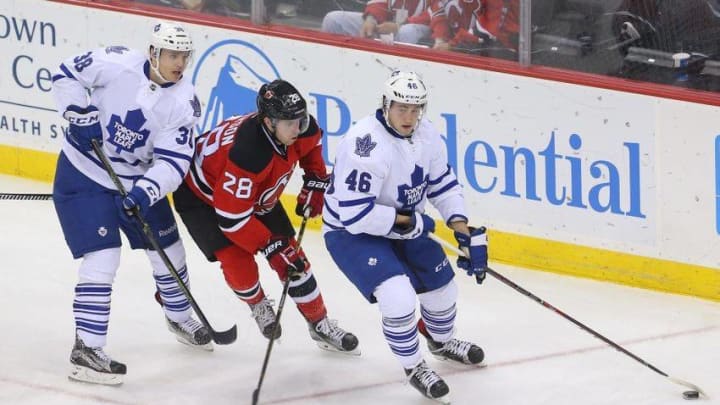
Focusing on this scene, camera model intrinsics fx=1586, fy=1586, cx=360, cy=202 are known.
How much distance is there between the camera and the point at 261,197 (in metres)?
5.41

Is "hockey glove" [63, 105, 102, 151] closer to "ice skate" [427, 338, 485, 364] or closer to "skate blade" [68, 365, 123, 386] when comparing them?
"skate blade" [68, 365, 123, 386]

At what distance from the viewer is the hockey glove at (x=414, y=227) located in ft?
16.9

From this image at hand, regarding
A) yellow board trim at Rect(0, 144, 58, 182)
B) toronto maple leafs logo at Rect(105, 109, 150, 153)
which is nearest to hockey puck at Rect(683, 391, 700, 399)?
toronto maple leafs logo at Rect(105, 109, 150, 153)

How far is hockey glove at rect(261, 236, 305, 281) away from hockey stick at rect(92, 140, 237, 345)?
1.09ft

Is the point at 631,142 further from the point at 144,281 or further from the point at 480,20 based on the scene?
the point at 144,281

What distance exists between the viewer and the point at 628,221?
634 centimetres

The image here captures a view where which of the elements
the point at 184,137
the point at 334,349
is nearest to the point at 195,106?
the point at 184,137

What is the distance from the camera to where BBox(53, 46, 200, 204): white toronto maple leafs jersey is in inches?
209

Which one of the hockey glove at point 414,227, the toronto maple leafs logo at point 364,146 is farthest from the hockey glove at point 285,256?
the toronto maple leafs logo at point 364,146

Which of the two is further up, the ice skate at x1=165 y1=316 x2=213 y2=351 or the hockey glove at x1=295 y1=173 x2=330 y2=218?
the hockey glove at x1=295 y1=173 x2=330 y2=218

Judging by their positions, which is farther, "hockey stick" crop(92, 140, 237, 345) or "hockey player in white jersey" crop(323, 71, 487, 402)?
"hockey stick" crop(92, 140, 237, 345)

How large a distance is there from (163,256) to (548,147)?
1.83 m

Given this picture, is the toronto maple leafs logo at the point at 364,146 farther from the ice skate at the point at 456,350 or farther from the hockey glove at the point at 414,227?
the ice skate at the point at 456,350

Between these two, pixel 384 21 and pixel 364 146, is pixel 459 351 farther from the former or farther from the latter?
pixel 384 21
